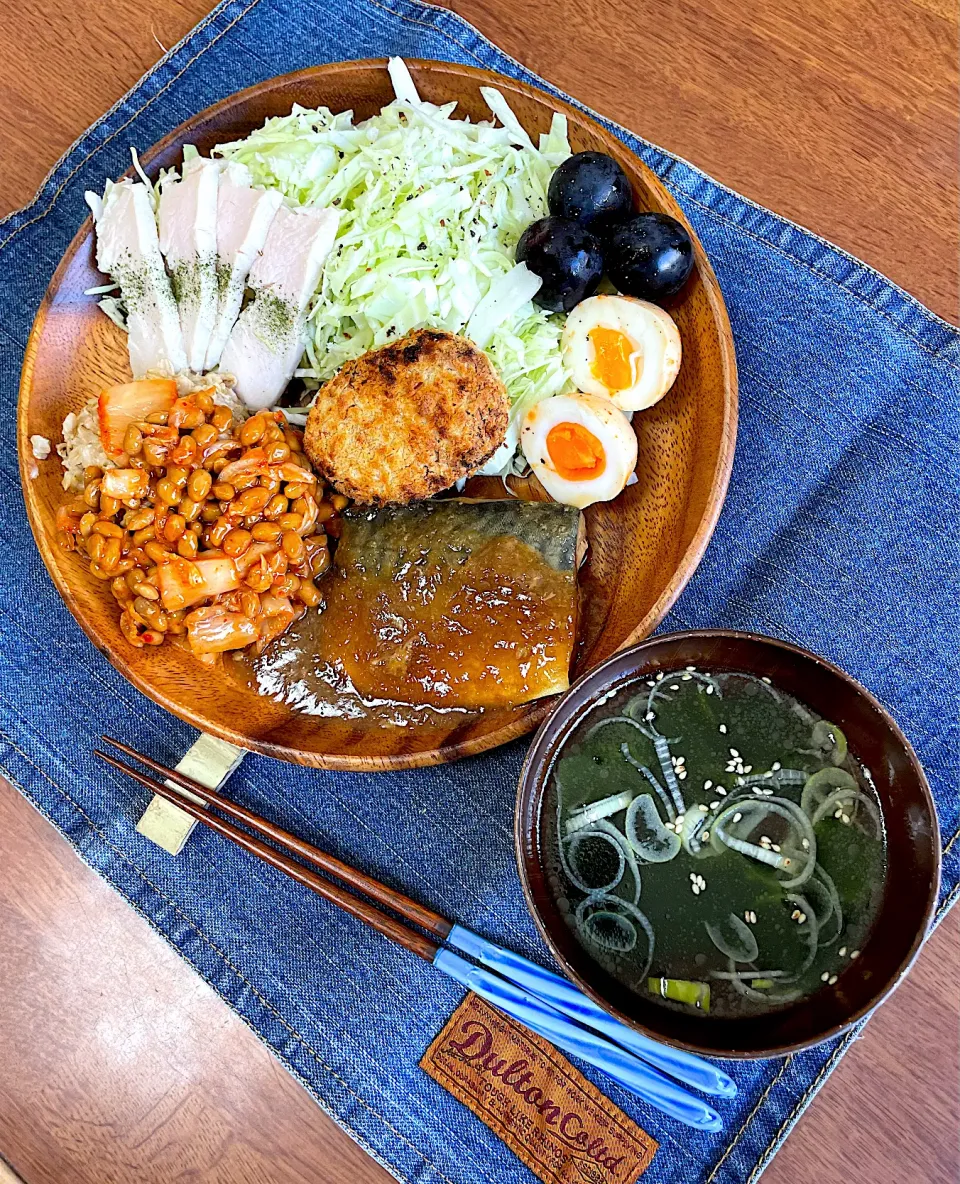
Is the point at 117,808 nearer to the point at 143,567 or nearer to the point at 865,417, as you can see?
the point at 143,567

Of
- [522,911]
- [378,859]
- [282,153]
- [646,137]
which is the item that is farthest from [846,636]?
[282,153]

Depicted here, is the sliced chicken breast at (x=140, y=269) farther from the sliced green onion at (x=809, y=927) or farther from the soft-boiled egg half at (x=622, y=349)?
the sliced green onion at (x=809, y=927)

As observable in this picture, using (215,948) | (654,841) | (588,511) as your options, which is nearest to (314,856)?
(215,948)

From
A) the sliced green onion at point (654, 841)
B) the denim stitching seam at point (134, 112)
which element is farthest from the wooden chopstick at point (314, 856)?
the denim stitching seam at point (134, 112)

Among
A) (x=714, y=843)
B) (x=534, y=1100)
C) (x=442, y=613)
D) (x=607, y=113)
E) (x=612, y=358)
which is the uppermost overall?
(x=607, y=113)

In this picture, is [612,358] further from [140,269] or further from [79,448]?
[79,448]

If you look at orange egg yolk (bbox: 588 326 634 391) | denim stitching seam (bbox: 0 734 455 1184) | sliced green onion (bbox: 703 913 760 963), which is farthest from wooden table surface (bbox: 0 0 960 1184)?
sliced green onion (bbox: 703 913 760 963)
